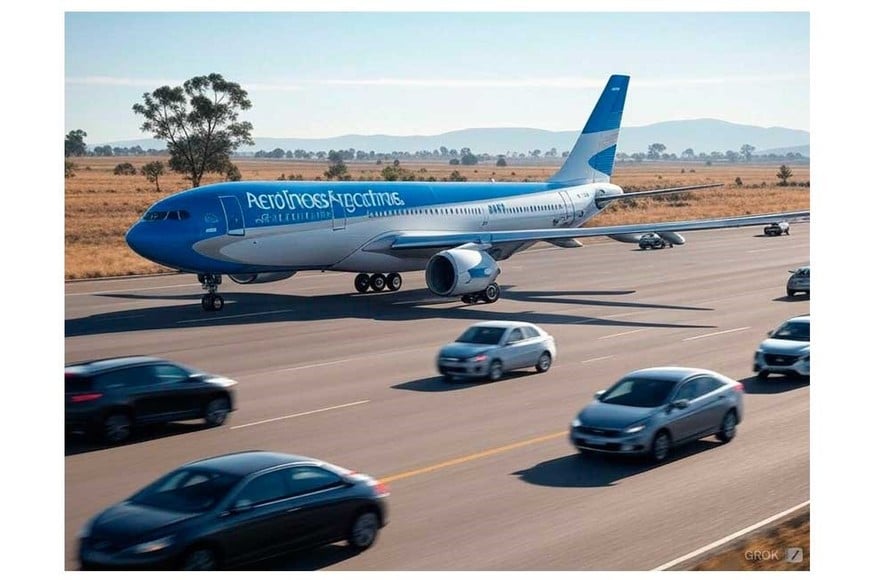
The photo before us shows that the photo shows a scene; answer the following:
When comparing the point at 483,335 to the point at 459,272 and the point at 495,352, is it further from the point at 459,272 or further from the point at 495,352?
the point at 459,272

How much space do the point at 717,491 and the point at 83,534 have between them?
10864 mm

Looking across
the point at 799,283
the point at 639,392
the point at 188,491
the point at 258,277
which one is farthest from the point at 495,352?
the point at 799,283

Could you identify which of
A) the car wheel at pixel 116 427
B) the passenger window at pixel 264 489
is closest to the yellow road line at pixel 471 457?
the passenger window at pixel 264 489

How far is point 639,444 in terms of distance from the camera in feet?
71.6

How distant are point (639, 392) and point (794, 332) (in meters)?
10.3

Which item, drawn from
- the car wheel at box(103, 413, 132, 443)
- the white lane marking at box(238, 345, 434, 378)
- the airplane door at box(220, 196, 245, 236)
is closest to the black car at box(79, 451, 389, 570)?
the car wheel at box(103, 413, 132, 443)

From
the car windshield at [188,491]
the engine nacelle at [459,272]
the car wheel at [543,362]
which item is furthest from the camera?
the engine nacelle at [459,272]

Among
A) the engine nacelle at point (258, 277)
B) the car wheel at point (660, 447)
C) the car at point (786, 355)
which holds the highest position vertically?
the engine nacelle at point (258, 277)

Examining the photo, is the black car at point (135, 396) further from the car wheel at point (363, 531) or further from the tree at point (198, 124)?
the tree at point (198, 124)

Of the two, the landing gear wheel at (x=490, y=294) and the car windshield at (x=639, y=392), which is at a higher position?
the landing gear wheel at (x=490, y=294)

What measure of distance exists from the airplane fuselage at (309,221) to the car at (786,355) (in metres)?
19.7

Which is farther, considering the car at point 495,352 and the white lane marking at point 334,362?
the white lane marking at point 334,362

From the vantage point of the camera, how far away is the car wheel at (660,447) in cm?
2208

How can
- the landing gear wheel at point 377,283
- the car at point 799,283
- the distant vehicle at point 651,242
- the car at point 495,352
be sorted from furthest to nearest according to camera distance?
the distant vehicle at point 651,242 → the landing gear wheel at point 377,283 → the car at point 799,283 → the car at point 495,352
